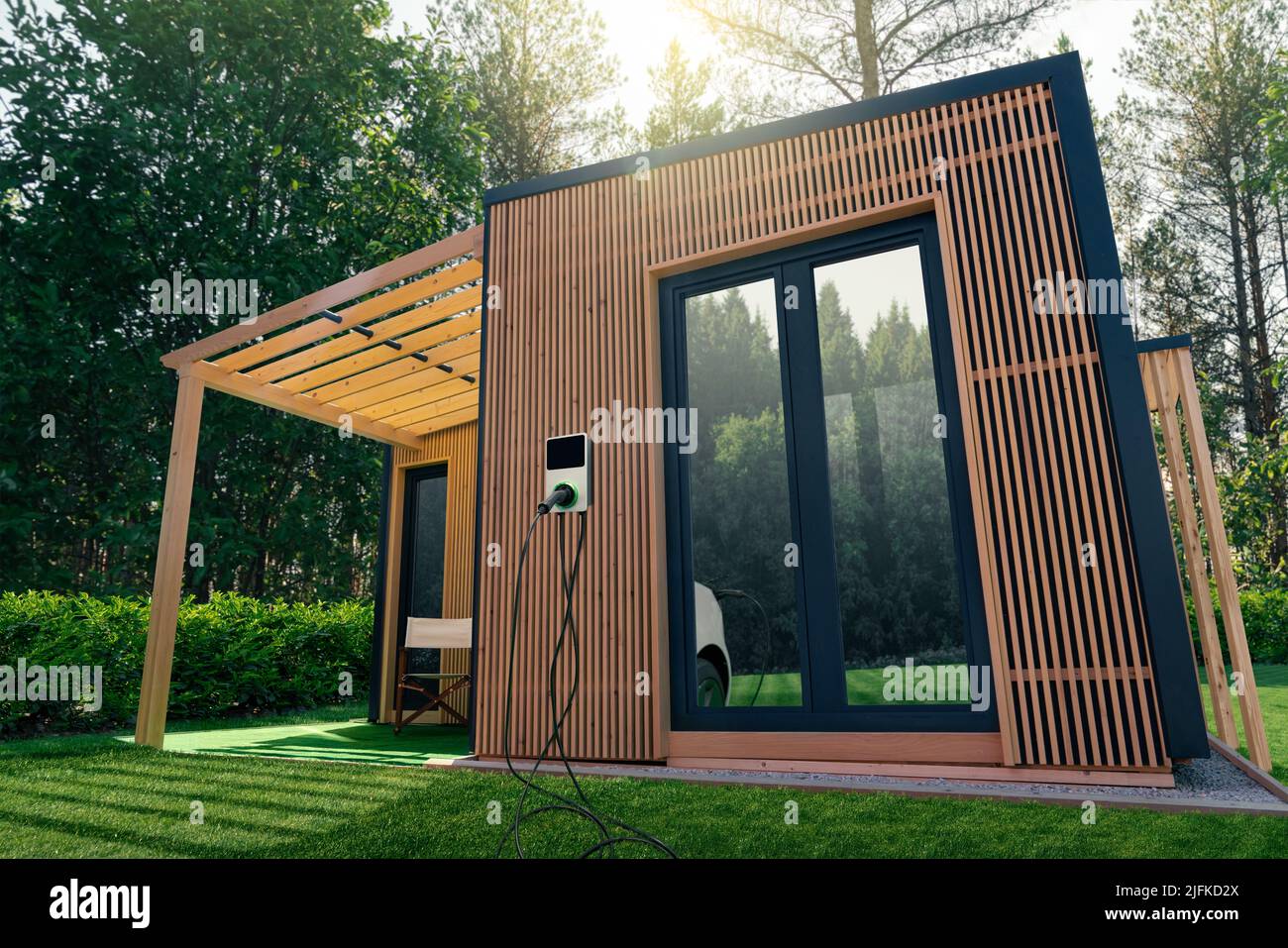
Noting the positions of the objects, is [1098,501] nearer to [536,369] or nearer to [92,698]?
[536,369]

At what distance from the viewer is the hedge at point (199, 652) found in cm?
587

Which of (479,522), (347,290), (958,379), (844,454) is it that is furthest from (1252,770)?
(347,290)

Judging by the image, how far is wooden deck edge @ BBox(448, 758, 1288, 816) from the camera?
254cm

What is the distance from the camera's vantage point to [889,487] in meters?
3.66

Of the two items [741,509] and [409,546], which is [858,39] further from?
[741,509]

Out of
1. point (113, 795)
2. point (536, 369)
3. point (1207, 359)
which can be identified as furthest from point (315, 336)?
point (1207, 359)

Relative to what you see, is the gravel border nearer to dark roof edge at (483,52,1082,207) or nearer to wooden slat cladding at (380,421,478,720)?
dark roof edge at (483,52,1082,207)

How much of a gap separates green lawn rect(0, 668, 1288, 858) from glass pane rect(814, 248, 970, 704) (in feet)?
2.62

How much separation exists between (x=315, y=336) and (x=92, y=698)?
347cm

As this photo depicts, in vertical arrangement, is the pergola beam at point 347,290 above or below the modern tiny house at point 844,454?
above

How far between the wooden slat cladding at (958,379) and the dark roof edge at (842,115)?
0.05 metres

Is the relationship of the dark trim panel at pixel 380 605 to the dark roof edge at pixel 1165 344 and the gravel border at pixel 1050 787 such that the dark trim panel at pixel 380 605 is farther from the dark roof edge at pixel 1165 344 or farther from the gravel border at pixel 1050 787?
the dark roof edge at pixel 1165 344

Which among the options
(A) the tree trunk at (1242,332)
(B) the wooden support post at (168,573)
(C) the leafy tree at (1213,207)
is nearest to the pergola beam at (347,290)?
(B) the wooden support post at (168,573)

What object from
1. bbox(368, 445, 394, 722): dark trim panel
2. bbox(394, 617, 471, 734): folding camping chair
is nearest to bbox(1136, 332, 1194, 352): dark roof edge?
bbox(394, 617, 471, 734): folding camping chair
